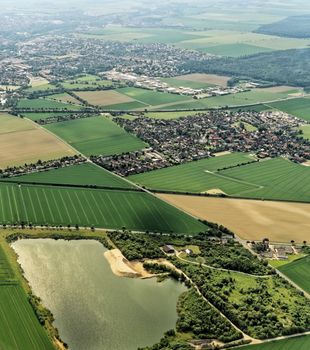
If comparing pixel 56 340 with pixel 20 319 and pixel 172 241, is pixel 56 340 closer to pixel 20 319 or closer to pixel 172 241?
pixel 20 319

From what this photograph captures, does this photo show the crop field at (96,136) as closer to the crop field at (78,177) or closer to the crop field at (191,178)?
the crop field at (78,177)

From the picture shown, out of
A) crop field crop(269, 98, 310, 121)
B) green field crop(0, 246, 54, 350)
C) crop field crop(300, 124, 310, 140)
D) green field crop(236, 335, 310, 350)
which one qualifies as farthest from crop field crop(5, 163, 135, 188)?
crop field crop(269, 98, 310, 121)

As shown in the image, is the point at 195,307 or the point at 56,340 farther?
the point at 195,307

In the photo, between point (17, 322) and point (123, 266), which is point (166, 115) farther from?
point (17, 322)

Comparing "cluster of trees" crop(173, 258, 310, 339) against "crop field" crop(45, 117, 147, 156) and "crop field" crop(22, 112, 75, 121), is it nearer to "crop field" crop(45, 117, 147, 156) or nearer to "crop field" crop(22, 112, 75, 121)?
"crop field" crop(45, 117, 147, 156)

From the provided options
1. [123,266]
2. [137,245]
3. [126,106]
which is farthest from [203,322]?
[126,106]

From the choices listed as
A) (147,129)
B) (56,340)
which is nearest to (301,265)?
(56,340)
